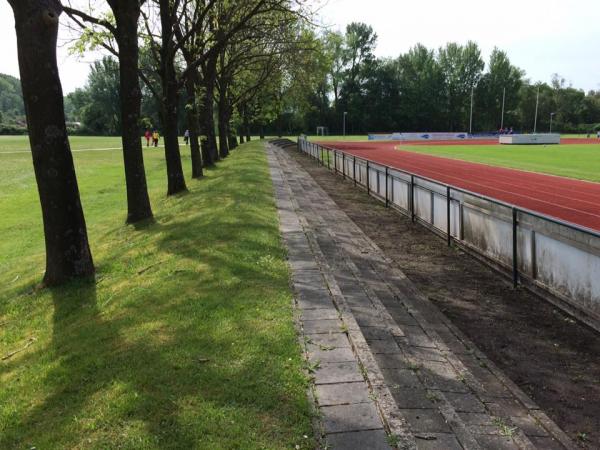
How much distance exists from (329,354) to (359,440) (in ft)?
4.23

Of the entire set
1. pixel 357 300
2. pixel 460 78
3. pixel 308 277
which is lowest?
pixel 357 300

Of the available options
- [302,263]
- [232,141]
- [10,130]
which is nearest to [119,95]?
[302,263]

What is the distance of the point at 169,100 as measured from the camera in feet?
51.2

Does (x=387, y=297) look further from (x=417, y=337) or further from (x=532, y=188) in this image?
(x=532, y=188)

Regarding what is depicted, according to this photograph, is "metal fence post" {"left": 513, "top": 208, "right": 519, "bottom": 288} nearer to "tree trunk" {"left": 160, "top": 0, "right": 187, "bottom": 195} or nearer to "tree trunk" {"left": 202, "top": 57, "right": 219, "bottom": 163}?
"tree trunk" {"left": 160, "top": 0, "right": 187, "bottom": 195}

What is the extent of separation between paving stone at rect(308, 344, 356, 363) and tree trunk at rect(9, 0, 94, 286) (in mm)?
4805

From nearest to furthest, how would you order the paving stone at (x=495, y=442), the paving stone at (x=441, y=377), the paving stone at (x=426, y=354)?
1. the paving stone at (x=495, y=442)
2. the paving stone at (x=441, y=377)
3. the paving stone at (x=426, y=354)

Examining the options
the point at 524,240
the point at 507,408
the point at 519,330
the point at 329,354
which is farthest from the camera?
the point at 524,240

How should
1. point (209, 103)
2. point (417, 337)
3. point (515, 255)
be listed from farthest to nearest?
point (209, 103) → point (515, 255) → point (417, 337)

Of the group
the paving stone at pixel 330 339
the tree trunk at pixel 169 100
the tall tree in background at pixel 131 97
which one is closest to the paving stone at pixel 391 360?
the paving stone at pixel 330 339

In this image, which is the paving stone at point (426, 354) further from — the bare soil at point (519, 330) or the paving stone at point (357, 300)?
the paving stone at point (357, 300)

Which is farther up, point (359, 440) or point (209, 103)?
point (209, 103)

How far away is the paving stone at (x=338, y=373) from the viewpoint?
13.4 feet

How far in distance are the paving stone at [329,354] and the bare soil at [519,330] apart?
73.1 inches
